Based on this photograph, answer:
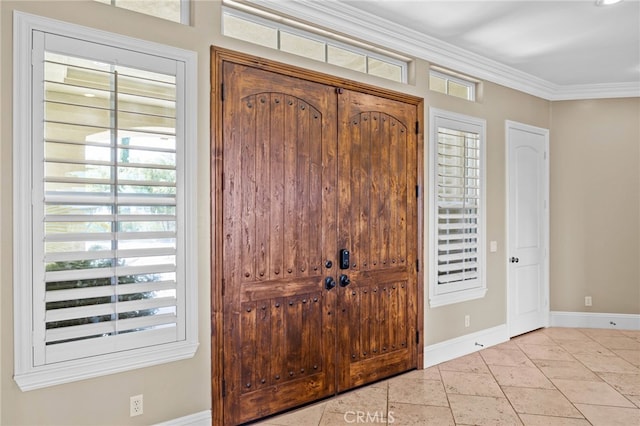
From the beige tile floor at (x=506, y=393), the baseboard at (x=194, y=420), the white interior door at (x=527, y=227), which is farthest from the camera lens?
the white interior door at (x=527, y=227)

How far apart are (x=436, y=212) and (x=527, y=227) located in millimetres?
1722

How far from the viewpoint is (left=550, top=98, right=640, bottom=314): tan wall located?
517cm

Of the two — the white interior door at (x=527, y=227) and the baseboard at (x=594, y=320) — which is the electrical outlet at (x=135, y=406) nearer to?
the white interior door at (x=527, y=227)

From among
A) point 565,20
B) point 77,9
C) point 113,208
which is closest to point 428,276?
point 565,20

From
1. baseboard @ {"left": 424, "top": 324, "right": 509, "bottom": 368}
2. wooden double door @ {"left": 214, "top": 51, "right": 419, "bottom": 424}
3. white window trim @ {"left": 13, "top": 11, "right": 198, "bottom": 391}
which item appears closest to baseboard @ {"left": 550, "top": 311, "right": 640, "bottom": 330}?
baseboard @ {"left": 424, "top": 324, "right": 509, "bottom": 368}

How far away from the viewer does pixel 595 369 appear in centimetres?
383

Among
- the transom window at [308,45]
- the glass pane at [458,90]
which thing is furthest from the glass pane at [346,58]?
the glass pane at [458,90]

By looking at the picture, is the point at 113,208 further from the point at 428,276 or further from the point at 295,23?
the point at 428,276

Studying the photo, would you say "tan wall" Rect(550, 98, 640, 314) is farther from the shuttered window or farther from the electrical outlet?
the electrical outlet

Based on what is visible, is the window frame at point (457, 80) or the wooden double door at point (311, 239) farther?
the window frame at point (457, 80)

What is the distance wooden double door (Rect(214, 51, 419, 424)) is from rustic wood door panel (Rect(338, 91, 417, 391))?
0.01 metres

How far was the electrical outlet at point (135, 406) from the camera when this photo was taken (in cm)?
235

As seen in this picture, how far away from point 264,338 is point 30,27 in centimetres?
220

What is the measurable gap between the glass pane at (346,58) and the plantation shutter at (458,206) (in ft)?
3.39
